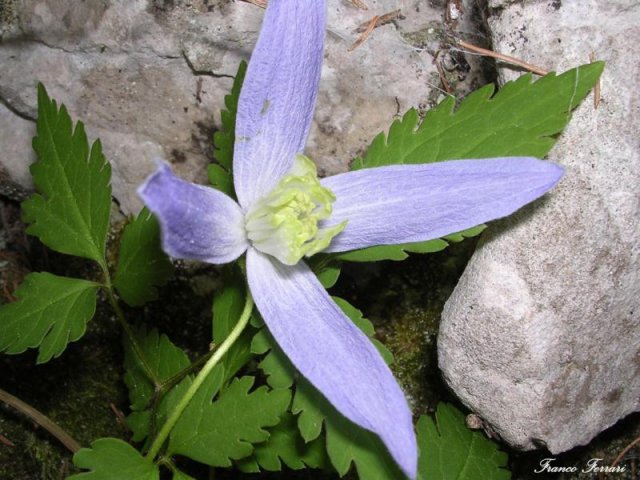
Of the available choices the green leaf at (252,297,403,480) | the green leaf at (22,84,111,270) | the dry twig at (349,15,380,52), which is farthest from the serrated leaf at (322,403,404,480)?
the dry twig at (349,15,380,52)

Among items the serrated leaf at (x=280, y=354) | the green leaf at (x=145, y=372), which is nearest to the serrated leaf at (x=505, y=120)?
the serrated leaf at (x=280, y=354)

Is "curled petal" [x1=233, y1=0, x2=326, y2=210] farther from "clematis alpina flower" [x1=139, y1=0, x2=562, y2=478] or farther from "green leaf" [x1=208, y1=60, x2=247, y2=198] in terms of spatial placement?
"green leaf" [x1=208, y1=60, x2=247, y2=198]

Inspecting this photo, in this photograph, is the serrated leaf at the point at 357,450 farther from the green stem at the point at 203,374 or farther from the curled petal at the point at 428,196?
the curled petal at the point at 428,196

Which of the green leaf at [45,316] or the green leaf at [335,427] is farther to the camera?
the green leaf at [45,316]

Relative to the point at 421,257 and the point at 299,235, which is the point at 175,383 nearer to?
the point at 299,235

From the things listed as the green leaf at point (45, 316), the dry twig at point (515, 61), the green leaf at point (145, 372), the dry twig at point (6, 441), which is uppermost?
the dry twig at point (515, 61)

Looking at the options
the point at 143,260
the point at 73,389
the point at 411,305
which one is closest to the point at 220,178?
the point at 143,260

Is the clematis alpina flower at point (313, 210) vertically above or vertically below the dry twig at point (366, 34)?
below
